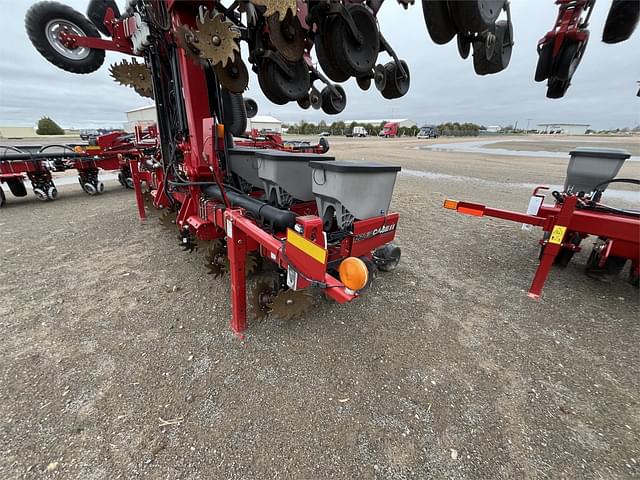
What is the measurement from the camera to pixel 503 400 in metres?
1.83

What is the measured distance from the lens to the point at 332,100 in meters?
3.31

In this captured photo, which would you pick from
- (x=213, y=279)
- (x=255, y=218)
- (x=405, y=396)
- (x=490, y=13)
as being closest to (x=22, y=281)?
(x=213, y=279)

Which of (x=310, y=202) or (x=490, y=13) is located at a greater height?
(x=490, y=13)

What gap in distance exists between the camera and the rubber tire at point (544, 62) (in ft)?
4.65

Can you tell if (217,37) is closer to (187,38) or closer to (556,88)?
(187,38)

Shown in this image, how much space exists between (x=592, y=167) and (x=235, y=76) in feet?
13.0

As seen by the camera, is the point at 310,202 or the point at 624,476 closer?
the point at 624,476

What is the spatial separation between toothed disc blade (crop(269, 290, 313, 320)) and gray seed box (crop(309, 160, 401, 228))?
0.64 metres

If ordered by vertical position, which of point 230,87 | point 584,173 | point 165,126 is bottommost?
point 584,173

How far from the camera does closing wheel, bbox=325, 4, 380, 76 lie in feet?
5.58

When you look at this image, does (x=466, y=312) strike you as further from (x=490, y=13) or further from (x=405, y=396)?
(x=490, y=13)

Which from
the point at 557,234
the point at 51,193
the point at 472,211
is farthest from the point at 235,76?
the point at 51,193

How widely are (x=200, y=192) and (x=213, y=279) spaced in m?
0.96

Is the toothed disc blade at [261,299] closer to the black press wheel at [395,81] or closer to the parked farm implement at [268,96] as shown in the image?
the parked farm implement at [268,96]
